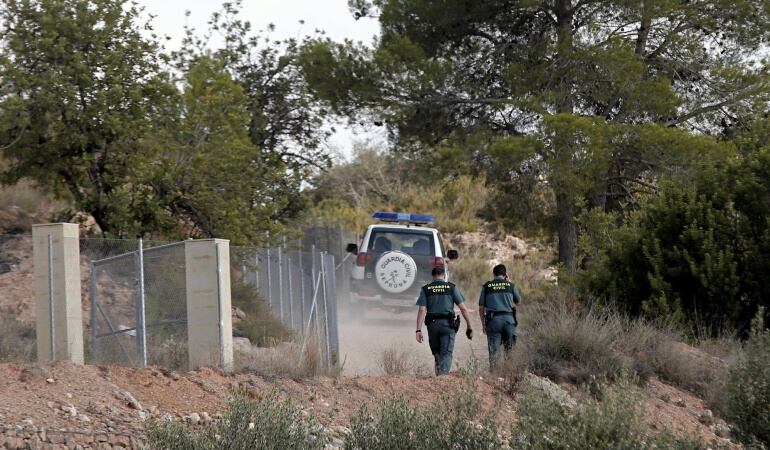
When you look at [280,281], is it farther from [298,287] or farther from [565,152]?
[565,152]

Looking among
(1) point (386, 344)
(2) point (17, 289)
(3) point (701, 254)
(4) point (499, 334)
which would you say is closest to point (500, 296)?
(4) point (499, 334)

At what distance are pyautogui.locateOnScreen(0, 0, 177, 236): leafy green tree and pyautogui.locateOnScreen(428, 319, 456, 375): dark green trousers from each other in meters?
8.19

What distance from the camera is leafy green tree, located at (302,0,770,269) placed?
2564 centimetres

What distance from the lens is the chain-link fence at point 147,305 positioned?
14047mm

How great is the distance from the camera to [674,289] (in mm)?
20328

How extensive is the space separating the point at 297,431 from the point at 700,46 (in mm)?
21065

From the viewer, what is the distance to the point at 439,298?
14.7m

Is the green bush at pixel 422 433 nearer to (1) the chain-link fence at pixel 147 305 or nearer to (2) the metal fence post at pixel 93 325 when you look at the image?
(1) the chain-link fence at pixel 147 305

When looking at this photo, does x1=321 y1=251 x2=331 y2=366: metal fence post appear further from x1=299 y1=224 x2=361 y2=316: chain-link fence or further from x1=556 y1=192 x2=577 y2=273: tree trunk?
x1=556 y1=192 x2=577 y2=273: tree trunk

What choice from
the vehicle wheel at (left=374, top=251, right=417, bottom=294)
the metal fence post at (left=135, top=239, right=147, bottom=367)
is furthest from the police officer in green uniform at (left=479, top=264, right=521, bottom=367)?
the vehicle wheel at (left=374, top=251, right=417, bottom=294)

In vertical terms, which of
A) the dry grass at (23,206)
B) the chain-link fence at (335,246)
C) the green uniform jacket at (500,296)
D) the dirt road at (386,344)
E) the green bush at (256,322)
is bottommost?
the dirt road at (386,344)

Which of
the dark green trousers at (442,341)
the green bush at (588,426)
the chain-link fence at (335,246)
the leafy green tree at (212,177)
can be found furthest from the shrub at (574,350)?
the chain-link fence at (335,246)

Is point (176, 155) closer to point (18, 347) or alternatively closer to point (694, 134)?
point (18, 347)

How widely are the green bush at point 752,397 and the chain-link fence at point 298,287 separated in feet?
20.5
